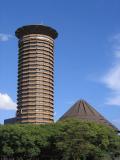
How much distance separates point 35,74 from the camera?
586ft

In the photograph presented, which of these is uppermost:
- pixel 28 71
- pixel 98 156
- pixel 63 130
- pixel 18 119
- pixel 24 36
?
pixel 24 36

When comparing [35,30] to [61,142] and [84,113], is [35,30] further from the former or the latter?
[61,142]

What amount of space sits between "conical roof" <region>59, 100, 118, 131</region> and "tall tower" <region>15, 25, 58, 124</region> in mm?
11614

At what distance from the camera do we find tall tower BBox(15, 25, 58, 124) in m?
173

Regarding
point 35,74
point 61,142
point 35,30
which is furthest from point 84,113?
point 61,142

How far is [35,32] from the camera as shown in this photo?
597 feet

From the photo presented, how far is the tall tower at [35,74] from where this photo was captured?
173 m

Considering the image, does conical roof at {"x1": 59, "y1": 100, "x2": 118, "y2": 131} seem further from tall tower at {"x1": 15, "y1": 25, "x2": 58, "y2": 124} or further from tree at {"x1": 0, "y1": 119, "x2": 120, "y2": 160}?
tree at {"x1": 0, "y1": 119, "x2": 120, "y2": 160}

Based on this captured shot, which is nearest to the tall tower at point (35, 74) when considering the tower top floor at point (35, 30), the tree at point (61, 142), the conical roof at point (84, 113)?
the tower top floor at point (35, 30)

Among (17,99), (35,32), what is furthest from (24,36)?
(17,99)

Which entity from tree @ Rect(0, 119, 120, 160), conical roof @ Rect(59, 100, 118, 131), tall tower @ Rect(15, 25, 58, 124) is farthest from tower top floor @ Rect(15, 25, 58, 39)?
tree @ Rect(0, 119, 120, 160)

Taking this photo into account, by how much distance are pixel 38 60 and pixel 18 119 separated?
86.6 ft

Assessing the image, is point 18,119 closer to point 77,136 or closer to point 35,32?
point 35,32

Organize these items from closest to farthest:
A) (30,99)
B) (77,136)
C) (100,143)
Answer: (77,136) < (100,143) < (30,99)
